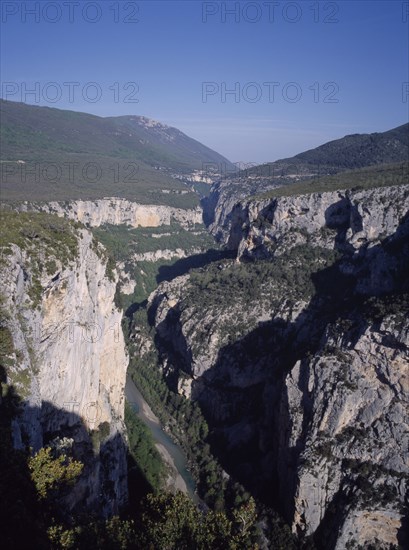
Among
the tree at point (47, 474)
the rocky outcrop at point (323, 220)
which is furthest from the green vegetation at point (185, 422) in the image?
the tree at point (47, 474)

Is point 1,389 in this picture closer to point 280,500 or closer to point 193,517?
point 193,517

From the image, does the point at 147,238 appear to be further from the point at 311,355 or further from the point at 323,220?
the point at 311,355

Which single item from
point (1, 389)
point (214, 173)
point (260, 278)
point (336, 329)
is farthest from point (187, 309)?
point (214, 173)

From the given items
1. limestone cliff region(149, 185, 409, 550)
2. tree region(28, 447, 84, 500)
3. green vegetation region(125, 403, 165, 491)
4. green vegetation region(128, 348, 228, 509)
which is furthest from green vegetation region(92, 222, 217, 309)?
tree region(28, 447, 84, 500)

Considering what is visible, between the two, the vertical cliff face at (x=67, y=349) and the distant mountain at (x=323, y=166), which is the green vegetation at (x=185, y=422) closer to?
the vertical cliff face at (x=67, y=349)

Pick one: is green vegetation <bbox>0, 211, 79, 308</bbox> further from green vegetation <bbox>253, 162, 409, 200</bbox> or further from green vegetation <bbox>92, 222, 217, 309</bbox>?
green vegetation <bbox>92, 222, 217, 309</bbox>
